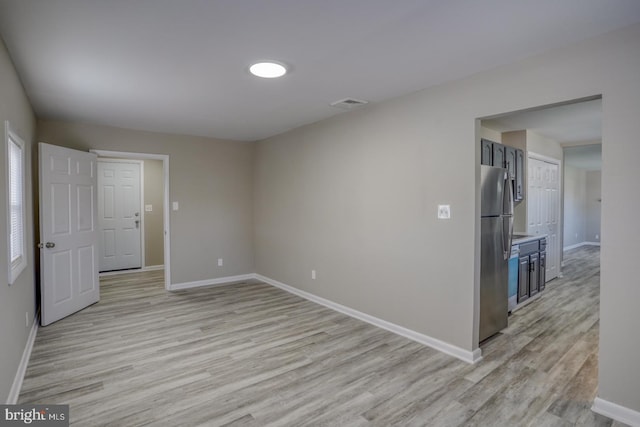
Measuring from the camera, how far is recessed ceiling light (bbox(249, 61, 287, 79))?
2.59 meters

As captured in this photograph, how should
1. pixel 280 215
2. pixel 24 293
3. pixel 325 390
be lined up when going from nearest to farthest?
pixel 325 390 < pixel 24 293 < pixel 280 215

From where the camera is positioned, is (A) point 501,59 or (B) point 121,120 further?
(B) point 121,120

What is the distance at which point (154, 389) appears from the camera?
2469mm

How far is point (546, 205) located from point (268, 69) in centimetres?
530

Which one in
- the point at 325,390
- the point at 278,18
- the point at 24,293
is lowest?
the point at 325,390

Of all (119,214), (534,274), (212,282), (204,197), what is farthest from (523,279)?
(119,214)

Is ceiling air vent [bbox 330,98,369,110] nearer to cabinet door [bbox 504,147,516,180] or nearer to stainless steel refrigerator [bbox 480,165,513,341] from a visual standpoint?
stainless steel refrigerator [bbox 480,165,513,341]

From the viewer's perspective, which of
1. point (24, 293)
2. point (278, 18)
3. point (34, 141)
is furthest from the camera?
point (34, 141)

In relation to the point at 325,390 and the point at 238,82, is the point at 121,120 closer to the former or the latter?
the point at 238,82

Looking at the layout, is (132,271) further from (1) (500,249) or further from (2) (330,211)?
(1) (500,249)

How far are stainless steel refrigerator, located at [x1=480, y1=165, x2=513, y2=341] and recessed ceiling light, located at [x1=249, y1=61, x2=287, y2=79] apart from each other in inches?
76.3

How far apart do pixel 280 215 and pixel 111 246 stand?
3.64 m

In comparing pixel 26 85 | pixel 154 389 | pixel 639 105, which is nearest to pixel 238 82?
pixel 26 85

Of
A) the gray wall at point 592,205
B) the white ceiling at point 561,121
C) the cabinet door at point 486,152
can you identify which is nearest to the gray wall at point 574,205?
the gray wall at point 592,205
